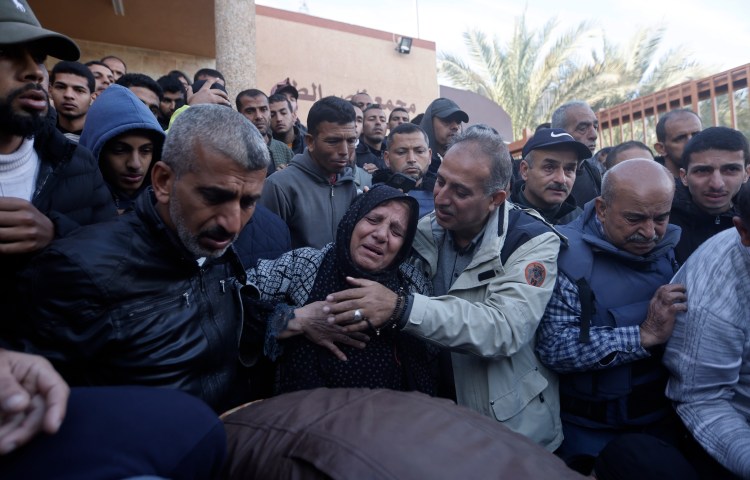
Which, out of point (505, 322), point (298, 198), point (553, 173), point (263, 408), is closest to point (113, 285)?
point (263, 408)

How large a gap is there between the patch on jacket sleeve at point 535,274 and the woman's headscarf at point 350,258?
1.75 feet

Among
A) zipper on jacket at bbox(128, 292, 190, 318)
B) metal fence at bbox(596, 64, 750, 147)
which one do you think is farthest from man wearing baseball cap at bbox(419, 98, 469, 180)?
metal fence at bbox(596, 64, 750, 147)

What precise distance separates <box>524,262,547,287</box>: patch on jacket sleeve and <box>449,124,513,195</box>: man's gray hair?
47 centimetres

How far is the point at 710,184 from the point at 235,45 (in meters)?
5.12

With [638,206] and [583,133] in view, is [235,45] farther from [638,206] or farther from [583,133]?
[638,206]

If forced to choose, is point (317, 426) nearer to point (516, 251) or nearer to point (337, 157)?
point (516, 251)

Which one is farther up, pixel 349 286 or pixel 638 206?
pixel 638 206

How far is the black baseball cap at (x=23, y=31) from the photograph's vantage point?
65.3 inches

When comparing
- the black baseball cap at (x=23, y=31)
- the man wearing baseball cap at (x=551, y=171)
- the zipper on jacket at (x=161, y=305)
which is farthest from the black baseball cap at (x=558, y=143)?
the black baseball cap at (x=23, y=31)

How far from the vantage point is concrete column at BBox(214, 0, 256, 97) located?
604 cm

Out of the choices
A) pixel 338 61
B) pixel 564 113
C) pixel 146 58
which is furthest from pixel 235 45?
pixel 338 61

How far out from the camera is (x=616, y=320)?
2322 millimetres

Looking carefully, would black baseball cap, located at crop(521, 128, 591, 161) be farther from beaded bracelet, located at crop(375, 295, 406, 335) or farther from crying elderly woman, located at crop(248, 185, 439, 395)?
beaded bracelet, located at crop(375, 295, 406, 335)

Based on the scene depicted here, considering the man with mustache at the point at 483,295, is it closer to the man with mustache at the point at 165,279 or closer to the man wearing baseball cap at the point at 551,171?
the man with mustache at the point at 165,279
